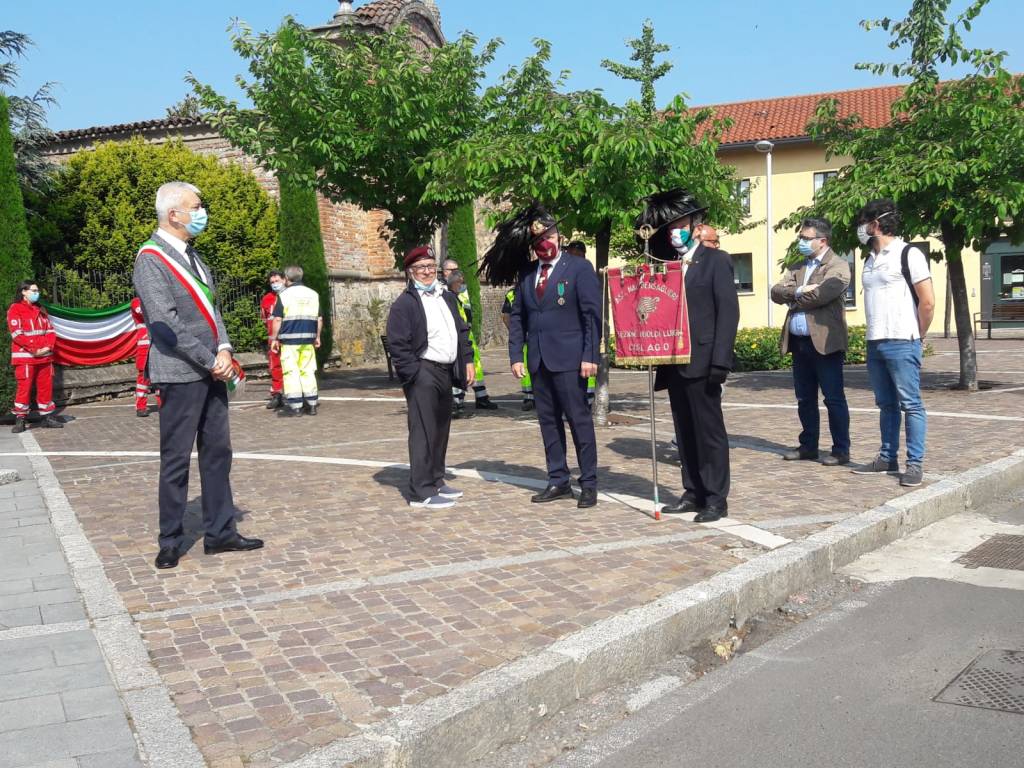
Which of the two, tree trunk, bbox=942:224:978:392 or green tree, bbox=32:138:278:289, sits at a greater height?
green tree, bbox=32:138:278:289

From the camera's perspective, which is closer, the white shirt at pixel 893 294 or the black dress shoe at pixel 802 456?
the white shirt at pixel 893 294

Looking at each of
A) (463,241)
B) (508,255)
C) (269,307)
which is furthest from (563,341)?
(463,241)

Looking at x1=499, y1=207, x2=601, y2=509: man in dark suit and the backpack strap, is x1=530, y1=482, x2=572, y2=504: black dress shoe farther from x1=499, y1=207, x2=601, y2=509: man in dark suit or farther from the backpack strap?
the backpack strap

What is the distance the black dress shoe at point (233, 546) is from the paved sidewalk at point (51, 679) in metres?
0.76

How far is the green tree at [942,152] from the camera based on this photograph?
1169 centimetres

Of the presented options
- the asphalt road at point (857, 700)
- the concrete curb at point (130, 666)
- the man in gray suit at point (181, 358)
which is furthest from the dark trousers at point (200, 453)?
the asphalt road at point (857, 700)

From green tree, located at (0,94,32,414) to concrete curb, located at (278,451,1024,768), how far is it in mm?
12046

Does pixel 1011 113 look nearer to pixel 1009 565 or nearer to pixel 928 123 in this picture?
pixel 928 123

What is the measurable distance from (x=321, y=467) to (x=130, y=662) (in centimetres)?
483

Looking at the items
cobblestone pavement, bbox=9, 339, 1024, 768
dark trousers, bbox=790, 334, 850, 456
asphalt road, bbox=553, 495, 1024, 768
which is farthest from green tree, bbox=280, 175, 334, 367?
asphalt road, bbox=553, 495, 1024, 768

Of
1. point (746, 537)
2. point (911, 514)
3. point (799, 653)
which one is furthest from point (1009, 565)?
point (799, 653)

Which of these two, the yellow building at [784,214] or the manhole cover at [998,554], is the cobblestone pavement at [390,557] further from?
the yellow building at [784,214]

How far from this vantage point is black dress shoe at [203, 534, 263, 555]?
5.73 meters

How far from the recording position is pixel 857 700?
3.82m
